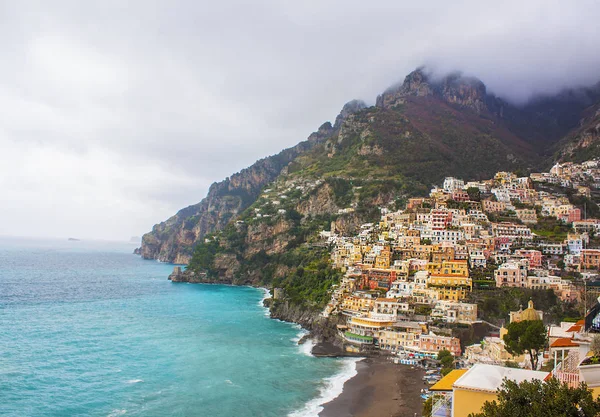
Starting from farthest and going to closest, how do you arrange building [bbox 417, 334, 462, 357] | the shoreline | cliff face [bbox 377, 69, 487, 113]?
cliff face [bbox 377, 69, 487, 113] → building [bbox 417, 334, 462, 357] → the shoreline

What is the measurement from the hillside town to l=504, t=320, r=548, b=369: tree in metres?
0.77

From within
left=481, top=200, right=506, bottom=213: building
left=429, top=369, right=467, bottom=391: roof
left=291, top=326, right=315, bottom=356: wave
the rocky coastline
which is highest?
left=481, top=200, right=506, bottom=213: building

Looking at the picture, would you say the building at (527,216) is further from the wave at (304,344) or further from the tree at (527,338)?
the tree at (527,338)

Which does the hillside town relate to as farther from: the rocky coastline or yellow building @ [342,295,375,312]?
the rocky coastline

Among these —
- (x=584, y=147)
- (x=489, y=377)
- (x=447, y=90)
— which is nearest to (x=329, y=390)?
(x=489, y=377)

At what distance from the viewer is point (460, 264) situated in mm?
59062

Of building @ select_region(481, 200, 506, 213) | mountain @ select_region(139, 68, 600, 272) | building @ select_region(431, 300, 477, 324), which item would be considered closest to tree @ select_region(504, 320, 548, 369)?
building @ select_region(431, 300, 477, 324)

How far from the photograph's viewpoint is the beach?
110ft

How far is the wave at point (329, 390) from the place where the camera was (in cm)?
3344

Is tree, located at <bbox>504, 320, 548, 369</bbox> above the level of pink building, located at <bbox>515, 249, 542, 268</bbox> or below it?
below

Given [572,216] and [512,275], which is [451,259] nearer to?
[512,275]

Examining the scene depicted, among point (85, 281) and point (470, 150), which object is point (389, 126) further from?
point (85, 281)

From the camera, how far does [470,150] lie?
465 feet

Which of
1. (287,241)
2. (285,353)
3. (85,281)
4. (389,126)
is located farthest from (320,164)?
(285,353)
